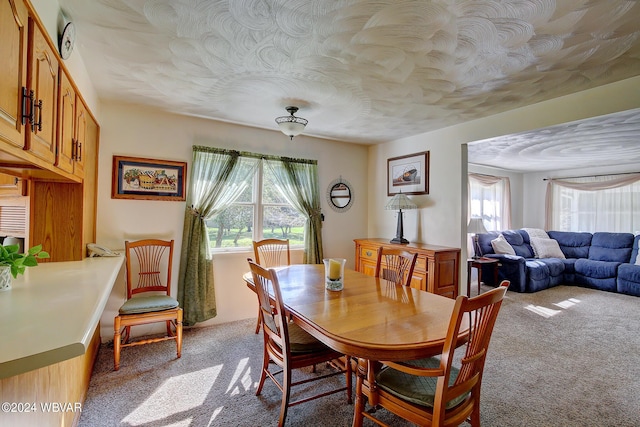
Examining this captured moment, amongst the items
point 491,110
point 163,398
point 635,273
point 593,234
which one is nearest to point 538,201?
point 593,234

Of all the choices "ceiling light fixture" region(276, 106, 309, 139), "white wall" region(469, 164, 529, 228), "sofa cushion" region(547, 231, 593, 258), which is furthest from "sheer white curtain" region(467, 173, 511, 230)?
"ceiling light fixture" region(276, 106, 309, 139)

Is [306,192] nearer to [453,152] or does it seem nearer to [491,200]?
[453,152]

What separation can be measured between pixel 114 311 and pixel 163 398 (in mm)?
1345

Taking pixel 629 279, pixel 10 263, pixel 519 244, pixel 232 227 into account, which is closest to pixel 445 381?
pixel 10 263

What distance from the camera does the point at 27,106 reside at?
4.04ft

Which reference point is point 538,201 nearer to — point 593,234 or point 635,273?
point 593,234

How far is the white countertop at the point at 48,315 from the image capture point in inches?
33.6

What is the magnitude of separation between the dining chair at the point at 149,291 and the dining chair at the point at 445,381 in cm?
196

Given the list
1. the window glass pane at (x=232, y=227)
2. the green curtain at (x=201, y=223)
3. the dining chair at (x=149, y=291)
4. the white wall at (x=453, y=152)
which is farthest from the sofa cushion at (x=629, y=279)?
the dining chair at (x=149, y=291)

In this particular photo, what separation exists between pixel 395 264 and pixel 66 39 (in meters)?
2.75

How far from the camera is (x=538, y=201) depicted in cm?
720

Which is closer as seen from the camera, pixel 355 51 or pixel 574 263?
pixel 355 51

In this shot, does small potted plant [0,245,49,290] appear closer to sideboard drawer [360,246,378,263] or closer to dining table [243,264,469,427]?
dining table [243,264,469,427]

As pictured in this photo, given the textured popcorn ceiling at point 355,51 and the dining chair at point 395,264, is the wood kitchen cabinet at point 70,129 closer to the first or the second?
the textured popcorn ceiling at point 355,51
